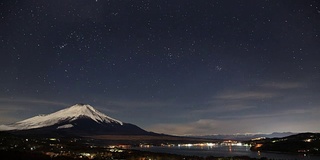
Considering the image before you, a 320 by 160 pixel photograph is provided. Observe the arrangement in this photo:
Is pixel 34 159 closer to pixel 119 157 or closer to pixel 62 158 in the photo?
pixel 62 158

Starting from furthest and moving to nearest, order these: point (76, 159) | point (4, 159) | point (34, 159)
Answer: point (76, 159) → point (34, 159) → point (4, 159)

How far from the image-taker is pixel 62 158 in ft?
555

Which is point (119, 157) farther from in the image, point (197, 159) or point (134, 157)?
point (197, 159)

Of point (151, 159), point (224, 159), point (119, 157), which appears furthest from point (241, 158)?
point (119, 157)

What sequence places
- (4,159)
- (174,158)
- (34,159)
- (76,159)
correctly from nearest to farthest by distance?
(4,159) < (34,159) < (76,159) < (174,158)

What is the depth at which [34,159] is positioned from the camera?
15425cm

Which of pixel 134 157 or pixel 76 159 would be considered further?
pixel 134 157

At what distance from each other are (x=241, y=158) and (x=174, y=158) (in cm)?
3496

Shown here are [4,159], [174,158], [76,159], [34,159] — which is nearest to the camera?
[4,159]

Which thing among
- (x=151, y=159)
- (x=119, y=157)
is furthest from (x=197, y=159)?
(x=119, y=157)

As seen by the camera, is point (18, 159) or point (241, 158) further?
point (241, 158)

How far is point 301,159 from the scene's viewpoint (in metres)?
176

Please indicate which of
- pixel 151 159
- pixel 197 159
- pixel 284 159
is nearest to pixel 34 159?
pixel 151 159

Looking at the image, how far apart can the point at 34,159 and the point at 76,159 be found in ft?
69.1
